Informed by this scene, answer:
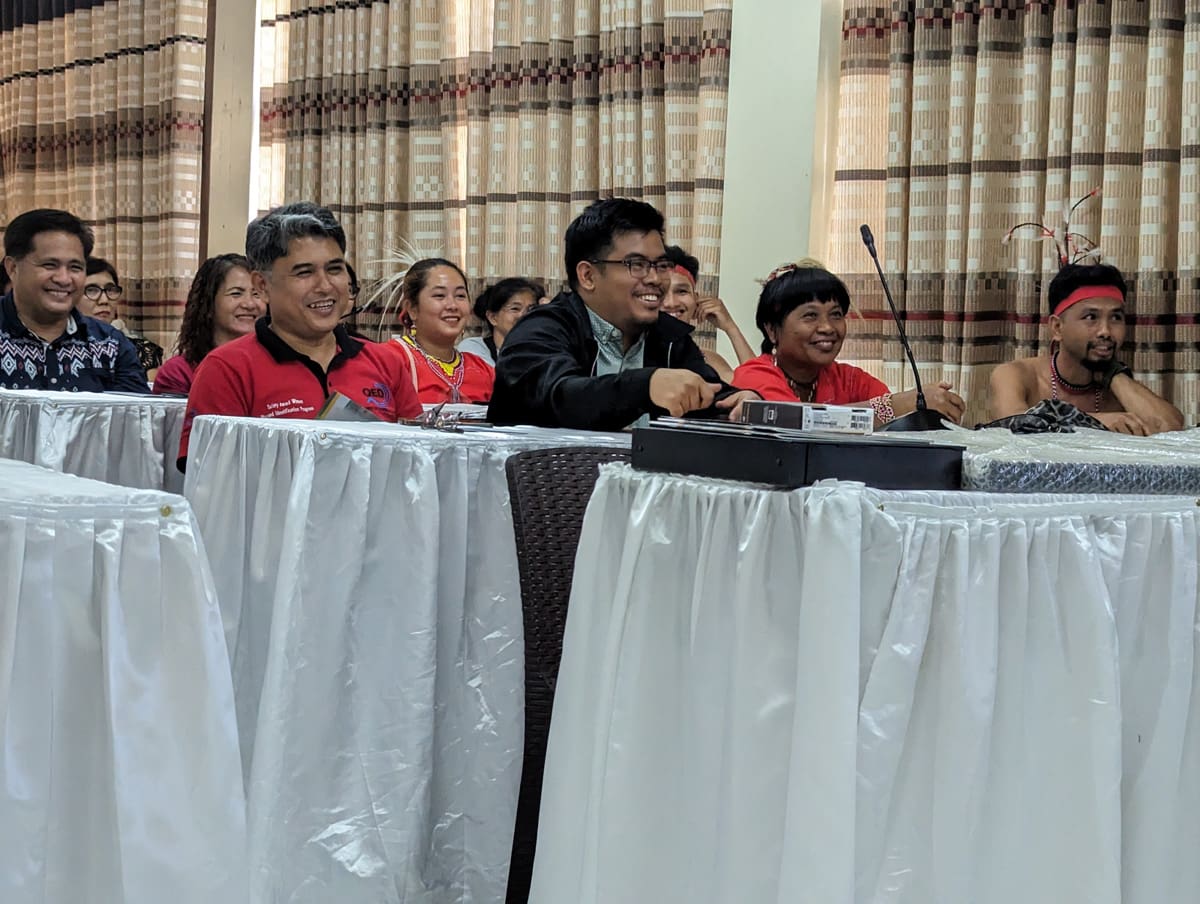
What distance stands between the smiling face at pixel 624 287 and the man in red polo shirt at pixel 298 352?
0.52m

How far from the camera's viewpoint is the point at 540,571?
1.64 metres

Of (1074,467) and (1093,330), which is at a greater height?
(1093,330)

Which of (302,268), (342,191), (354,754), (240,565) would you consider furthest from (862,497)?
(342,191)

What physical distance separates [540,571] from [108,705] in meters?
0.66

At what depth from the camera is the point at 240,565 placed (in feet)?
7.18

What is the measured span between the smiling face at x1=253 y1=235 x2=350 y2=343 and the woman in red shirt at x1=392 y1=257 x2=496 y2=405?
44.0 inches

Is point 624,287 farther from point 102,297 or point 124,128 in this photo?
point 124,128

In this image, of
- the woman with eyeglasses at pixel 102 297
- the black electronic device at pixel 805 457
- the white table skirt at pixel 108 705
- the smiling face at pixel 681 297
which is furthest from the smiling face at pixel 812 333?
the woman with eyeglasses at pixel 102 297

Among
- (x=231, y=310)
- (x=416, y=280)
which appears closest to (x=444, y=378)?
(x=416, y=280)

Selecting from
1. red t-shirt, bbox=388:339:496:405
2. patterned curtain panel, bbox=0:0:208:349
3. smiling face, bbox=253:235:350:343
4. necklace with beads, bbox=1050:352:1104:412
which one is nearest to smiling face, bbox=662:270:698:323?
red t-shirt, bbox=388:339:496:405

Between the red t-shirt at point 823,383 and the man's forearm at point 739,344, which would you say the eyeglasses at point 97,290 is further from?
the red t-shirt at point 823,383

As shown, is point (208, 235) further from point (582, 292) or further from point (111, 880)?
point (111, 880)

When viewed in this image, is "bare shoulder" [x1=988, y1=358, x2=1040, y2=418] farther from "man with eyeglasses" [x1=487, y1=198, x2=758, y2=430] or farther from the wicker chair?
the wicker chair

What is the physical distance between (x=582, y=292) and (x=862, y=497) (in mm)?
1513
